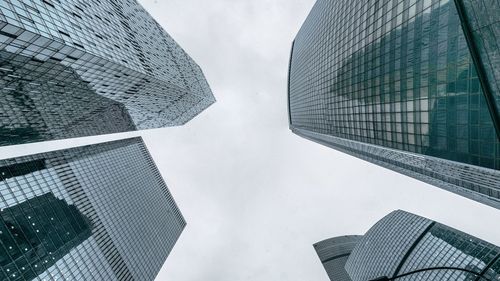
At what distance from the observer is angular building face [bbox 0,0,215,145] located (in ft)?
126

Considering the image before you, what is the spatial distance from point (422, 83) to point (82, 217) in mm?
108465

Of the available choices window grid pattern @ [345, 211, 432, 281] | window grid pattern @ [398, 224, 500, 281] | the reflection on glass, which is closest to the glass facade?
the reflection on glass

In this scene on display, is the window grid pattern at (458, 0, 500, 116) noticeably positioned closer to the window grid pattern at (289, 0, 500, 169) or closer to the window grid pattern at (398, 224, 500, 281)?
the window grid pattern at (289, 0, 500, 169)

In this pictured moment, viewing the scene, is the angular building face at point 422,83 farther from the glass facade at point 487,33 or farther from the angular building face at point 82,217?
the angular building face at point 82,217

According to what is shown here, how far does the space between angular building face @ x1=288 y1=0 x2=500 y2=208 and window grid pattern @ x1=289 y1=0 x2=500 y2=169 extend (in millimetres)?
128

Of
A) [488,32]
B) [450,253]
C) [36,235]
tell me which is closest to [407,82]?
[488,32]

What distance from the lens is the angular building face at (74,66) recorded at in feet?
126

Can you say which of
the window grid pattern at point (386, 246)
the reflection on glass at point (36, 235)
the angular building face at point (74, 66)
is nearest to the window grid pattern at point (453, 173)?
the angular building face at point (74, 66)

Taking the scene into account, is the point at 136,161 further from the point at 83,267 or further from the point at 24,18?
the point at 24,18

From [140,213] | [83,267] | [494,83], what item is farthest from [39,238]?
[494,83]

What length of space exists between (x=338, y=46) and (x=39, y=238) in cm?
9084

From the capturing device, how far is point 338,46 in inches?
3095

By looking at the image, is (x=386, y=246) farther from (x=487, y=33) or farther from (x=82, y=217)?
(x=487, y=33)

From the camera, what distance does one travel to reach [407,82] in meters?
46.8
